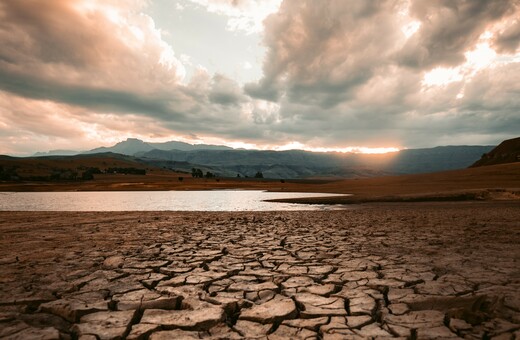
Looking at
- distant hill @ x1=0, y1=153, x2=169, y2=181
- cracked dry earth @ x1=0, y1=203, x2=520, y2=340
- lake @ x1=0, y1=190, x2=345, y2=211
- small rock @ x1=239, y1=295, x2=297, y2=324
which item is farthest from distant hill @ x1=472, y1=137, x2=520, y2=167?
distant hill @ x1=0, y1=153, x2=169, y2=181

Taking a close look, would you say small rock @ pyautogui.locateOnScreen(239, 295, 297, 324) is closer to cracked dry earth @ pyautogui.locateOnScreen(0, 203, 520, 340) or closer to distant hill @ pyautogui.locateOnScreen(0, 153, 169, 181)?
cracked dry earth @ pyautogui.locateOnScreen(0, 203, 520, 340)

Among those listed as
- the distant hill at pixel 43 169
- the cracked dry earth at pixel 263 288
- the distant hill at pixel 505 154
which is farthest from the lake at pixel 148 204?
the distant hill at pixel 505 154

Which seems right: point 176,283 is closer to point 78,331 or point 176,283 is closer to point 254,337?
point 78,331

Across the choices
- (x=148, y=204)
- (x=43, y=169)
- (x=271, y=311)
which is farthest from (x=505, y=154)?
(x=43, y=169)

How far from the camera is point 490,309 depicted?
128 inches

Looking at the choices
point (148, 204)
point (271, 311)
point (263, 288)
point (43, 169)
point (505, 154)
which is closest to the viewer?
point (271, 311)

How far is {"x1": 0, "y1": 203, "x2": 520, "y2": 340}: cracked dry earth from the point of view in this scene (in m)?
2.95

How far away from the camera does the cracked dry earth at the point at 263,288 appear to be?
2.95 m

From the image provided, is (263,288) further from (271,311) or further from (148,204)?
(148,204)

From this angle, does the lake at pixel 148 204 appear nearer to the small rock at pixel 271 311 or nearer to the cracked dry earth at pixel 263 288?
the cracked dry earth at pixel 263 288

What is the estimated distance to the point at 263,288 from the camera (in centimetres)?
406

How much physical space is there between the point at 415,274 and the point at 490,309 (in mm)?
1331

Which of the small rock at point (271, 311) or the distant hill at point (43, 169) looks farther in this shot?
the distant hill at point (43, 169)

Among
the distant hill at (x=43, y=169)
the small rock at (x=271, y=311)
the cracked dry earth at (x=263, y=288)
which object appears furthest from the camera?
the distant hill at (x=43, y=169)
